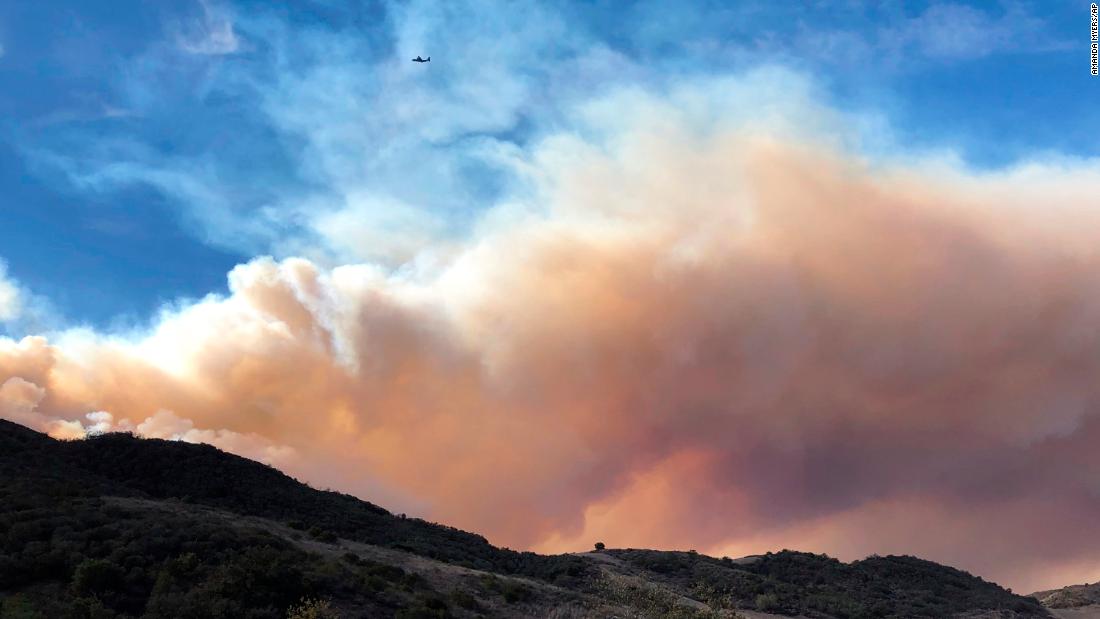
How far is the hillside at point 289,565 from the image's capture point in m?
34.8

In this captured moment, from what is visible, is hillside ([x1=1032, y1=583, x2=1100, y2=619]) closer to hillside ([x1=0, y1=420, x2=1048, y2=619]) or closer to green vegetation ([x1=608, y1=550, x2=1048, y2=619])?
green vegetation ([x1=608, y1=550, x2=1048, y2=619])

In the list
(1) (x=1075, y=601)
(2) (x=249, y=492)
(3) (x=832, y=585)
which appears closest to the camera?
(2) (x=249, y=492)

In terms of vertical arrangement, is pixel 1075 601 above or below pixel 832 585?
above

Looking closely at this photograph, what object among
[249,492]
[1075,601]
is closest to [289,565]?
[249,492]

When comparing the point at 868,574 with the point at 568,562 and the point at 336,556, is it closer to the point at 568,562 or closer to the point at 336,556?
the point at 568,562

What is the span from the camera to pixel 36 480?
53844 mm

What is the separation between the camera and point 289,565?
38562mm

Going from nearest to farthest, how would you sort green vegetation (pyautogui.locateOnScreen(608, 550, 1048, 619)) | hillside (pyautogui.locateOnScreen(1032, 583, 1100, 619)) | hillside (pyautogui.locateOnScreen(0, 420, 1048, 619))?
hillside (pyautogui.locateOnScreen(0, 420, 1048, 619)) → green vegetation (pyautogui.locateOnScreen(608, 550, 1048, 619)) → hillside (pyautogui.locateOnScreen(1032, 583, 1100, 619))

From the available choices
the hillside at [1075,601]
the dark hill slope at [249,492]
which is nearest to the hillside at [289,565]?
the dark hill slope at [249,492]

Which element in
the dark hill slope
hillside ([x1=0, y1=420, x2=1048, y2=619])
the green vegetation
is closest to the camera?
hillside ([x1=0, y1=420, x2=1048, y2=619])

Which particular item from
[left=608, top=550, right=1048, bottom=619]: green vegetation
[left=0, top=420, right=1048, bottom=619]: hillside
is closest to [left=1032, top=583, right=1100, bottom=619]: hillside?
[left=608, top=550, right=1048, bottom=619]: green vegetation

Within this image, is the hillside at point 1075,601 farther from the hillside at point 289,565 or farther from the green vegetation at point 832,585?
the hillside at point 289,565

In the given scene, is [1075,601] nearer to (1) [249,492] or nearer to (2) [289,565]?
(1) [249,492]

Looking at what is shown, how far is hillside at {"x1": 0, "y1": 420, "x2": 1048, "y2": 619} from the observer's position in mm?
34844
